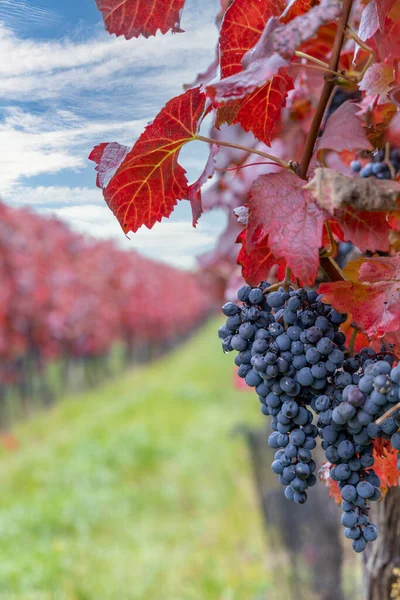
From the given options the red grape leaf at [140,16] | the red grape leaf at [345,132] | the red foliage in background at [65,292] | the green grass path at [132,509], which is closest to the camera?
the red grape leaf at [345,132]

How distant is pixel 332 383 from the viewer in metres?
0.76

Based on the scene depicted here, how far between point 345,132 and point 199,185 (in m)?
0.22

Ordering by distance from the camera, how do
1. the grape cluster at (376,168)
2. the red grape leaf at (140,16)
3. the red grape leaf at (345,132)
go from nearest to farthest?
1. the red grape leaf at (345,132)
2. the red grape leaf at (140,16)
3. the grape cluster at (376,168)

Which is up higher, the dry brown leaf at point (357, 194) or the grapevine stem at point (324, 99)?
the grapevine stem at point (324, 99)

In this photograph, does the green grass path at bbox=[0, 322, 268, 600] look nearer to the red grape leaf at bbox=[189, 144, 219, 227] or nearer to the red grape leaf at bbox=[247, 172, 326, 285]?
the red grape leaf at bbox=[189, 144, 219, 227]

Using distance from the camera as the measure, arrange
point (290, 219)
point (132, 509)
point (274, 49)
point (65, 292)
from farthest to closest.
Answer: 1. point (65, 292)
2. point (132, 509)
3. point (290, 219)
4. point (274, 49)

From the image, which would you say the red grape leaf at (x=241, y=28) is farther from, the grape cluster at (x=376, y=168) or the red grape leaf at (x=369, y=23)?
the grape cluster at (x=376, y=168)

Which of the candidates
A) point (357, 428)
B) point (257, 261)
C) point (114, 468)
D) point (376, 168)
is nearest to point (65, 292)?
point (114, 468)

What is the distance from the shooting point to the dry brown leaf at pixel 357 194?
617 millimetres

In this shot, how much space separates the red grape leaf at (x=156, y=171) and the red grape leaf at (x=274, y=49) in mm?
128

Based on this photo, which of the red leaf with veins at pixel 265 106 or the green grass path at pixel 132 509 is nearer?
the red leaf with veins at pixel 265 106

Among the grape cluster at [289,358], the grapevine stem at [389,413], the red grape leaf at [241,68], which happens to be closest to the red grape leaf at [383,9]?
the red grape leaf at [241,68]

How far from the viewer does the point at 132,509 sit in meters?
5.62

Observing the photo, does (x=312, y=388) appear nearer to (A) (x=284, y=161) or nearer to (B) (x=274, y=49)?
(A) (x=284, y=161)
